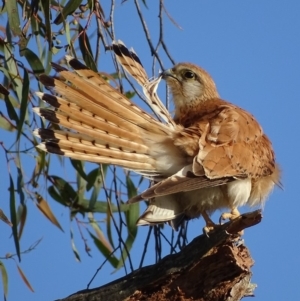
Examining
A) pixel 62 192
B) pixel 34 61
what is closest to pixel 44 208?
pixel 62 192

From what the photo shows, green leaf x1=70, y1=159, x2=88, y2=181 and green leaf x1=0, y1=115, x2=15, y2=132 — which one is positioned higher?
green leaf x1=0, y1=115, x2=15, y2=132

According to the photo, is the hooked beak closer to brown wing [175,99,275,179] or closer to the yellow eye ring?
the yellow eye ring

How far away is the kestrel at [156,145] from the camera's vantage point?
3.20 meters

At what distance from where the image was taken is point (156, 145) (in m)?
3.32

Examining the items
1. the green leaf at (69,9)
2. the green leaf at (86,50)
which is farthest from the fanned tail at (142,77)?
the green leaf at (69,9)

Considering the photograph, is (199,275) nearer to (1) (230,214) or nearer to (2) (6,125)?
(1) (230,214)

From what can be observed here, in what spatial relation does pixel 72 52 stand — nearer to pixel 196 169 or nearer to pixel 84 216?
pixel 196 169

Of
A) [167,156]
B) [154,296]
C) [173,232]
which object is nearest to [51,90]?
[167,156]

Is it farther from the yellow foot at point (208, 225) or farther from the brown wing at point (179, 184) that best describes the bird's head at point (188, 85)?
the brown wing at point (179, 184)

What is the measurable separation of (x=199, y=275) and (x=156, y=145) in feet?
2.11

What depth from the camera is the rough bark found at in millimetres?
2846

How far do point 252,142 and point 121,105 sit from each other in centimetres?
66

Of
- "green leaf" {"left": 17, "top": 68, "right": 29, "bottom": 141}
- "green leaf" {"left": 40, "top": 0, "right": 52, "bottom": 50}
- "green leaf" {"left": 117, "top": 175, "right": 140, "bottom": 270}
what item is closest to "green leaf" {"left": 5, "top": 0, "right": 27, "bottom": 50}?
"green leaf" {"left": 40, "top": 0, "right": 52, "bottom": 50}

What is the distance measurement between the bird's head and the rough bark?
1.12m
